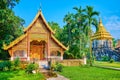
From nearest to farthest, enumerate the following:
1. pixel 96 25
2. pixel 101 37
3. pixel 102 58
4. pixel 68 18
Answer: pixel 96 25 → pixel 68 18 → pixel 102 58 → pixel 101 37

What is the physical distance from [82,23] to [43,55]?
24.0 ft

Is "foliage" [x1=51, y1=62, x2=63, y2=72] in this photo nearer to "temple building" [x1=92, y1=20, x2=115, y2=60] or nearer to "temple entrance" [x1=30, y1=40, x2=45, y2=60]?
"temple entrance" [x1=30, y1=40, x2=45, y2=60]

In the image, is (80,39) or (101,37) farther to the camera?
(101,37)

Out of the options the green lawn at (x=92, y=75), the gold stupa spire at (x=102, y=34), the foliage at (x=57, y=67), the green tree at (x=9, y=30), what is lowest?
the green lawn at (x=92, y=75)

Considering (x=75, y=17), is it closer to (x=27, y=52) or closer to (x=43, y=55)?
(x=43, y=55)

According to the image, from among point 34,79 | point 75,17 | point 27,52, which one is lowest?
point 34,79

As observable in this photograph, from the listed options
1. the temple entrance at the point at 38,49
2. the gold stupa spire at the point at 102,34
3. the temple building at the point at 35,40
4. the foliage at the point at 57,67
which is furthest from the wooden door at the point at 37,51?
the gold stupa spire at the point at 102,34

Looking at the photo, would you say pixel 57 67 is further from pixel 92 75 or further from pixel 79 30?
pixel 79 30

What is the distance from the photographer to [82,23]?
32.7 metres

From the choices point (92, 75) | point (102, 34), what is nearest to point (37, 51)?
point (92, 75)

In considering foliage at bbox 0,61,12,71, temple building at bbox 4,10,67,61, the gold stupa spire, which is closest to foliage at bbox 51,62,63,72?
foliage at bbox 0,61,12,71

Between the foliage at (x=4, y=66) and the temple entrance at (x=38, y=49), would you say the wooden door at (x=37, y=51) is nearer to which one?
the temple entrance at (x=38, y=49)

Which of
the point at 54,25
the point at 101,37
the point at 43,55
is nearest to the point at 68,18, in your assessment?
the point at 43,55

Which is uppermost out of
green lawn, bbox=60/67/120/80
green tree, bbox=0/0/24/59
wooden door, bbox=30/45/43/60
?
green tree, bbox=0/0/24/59
